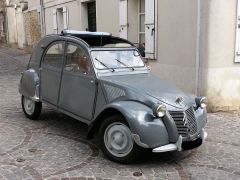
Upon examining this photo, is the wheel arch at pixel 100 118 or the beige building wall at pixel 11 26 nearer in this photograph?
the wheel arch at pixel 100 118

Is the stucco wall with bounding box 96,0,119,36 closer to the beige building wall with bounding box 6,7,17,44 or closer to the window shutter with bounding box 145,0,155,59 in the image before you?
the window shutter with bounding box 145,0,155,59

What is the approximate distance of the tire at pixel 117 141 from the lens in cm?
456

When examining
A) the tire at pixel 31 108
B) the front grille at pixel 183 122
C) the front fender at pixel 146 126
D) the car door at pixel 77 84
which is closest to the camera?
the front fender at pixel 146 126

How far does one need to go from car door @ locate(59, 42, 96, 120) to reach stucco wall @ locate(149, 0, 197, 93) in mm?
2985

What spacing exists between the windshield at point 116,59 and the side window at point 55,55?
0.82 meters

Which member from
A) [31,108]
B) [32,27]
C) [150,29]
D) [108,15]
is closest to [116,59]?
[31,108]

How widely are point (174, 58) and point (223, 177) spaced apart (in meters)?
4.28

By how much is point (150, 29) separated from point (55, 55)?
11.1 ft

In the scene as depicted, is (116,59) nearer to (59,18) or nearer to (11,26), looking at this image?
(59,18)

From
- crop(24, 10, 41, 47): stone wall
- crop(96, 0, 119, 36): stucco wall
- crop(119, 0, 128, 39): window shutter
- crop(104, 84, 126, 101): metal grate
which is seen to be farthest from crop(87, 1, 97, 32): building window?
crop(104, 84, 126, 101): metal grate

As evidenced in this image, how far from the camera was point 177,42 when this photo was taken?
8.12 meters

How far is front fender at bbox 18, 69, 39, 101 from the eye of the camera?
21.2 ft

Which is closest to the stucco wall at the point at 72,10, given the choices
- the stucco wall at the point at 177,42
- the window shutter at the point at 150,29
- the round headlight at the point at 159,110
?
the window shutter at the point at 150,29

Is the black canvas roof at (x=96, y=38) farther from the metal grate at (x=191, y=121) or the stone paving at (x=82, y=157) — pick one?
the metal grate at (x=191, y=121)
